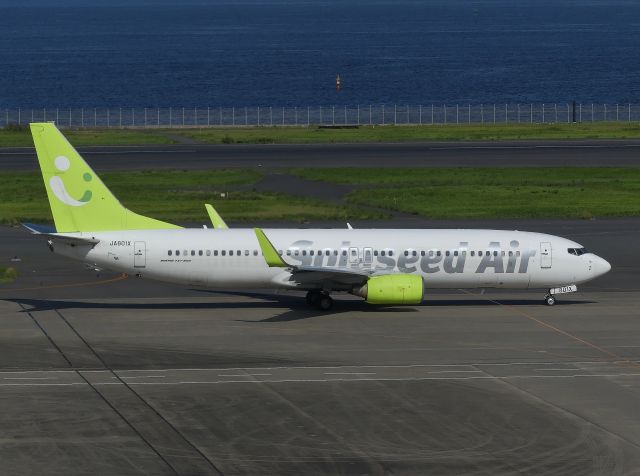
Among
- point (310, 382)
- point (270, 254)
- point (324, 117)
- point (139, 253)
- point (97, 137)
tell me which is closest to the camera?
point (310, 382)

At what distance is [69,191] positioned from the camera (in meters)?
56.6

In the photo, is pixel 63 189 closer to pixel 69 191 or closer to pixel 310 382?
pixel 69 191

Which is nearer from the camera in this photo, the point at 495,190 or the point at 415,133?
the point at 495,190

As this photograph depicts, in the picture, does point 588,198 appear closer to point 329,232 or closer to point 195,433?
point 329,232

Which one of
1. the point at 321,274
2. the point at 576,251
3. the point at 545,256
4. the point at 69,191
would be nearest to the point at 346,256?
the point at 321,274

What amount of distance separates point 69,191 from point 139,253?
4.36 meters

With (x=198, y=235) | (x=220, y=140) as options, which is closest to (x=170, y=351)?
(x=198, y=235)

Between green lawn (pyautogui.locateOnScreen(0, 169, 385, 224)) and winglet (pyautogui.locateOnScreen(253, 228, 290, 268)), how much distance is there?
2856 centimetres

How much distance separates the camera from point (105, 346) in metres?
49.7

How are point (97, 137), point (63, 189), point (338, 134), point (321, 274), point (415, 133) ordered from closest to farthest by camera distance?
point (321, 274) → point (63, 189) → point (97, 137) → point (338, 134) → point (415, 133)

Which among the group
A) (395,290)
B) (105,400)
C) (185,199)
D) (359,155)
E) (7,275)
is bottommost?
(105,400)

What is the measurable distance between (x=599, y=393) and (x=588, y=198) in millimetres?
52758

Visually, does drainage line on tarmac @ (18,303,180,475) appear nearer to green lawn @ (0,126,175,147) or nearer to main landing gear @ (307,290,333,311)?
main landing gear @ (307,290,333,311)

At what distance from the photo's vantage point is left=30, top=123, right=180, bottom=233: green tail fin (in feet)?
185
